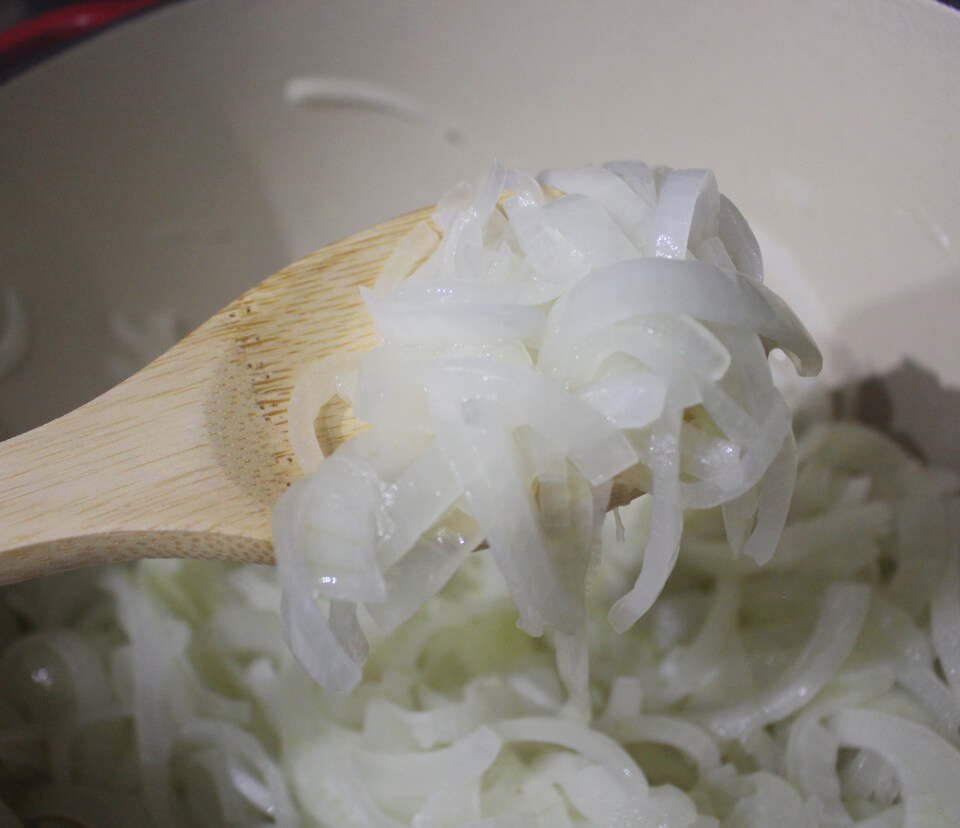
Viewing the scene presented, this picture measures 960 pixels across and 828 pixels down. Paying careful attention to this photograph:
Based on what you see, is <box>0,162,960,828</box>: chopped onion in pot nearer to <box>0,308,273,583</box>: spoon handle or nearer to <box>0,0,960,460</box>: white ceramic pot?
<box>0,308,273,583</box>: spoon handle

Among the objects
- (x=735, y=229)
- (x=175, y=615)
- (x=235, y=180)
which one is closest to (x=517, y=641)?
(x=175, y=615)

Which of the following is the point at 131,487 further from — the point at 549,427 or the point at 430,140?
the point at 430,140

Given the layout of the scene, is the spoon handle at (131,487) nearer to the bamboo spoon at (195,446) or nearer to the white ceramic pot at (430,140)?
the bamboo spoon at (195,446)

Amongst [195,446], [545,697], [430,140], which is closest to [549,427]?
[195,446]

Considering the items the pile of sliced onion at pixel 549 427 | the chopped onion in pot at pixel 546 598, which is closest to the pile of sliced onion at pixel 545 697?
the chopped onion in pot at pixel 546 598

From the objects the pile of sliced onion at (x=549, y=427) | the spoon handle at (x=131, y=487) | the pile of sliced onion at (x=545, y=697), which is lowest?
the pile of sliced onion at (x=545, y=697)

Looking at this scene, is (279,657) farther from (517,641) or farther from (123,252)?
(123,252)
